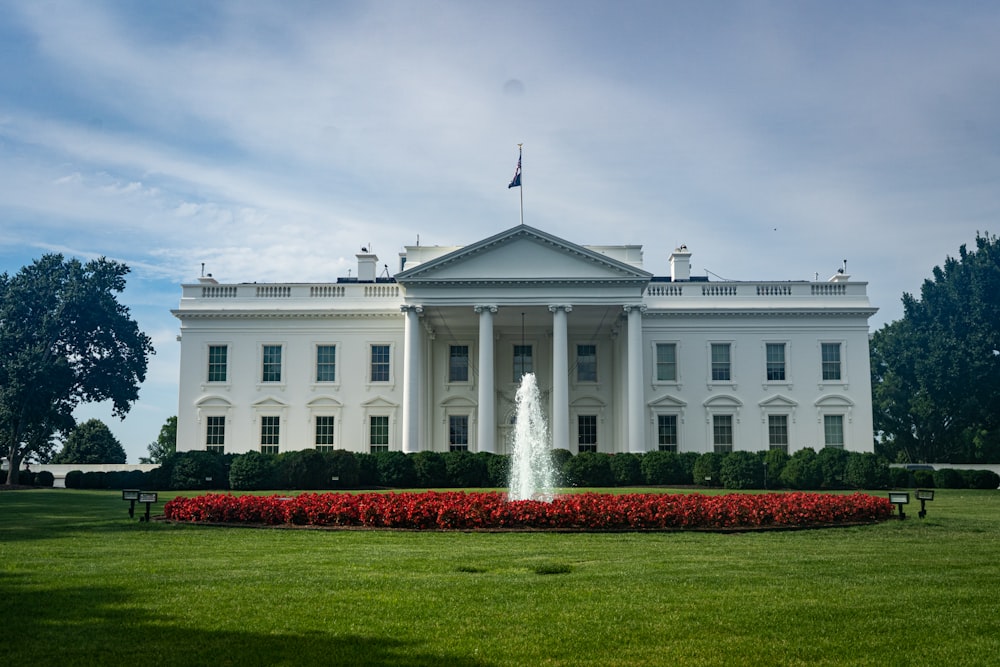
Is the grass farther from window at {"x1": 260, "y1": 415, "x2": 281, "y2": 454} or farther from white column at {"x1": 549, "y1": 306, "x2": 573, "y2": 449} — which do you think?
window at {"x1": 260, "y1": 415, "x2": 281, "y2": 454}

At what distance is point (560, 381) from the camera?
135 feet

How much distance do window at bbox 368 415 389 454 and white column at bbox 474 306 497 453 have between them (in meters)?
6.07

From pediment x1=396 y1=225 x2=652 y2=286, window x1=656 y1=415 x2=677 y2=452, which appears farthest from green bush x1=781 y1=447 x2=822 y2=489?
pediment x1=396 y1=225 x2=652 y2=286

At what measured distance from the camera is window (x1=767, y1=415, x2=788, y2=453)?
44844mm

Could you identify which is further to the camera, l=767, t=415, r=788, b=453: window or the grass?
l=767, t=415, r=788, b=453: window

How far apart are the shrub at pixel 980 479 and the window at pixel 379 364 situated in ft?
87.3

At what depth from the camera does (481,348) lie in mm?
41625

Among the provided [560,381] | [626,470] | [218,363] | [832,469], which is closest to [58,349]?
[218,363]

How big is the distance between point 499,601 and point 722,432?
120ft

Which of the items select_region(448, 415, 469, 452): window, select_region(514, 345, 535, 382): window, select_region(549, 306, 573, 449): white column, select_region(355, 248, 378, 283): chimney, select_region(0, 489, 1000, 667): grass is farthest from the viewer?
select_region(355, 248, 378, 283): chimney

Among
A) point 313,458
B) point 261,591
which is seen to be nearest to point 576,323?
point 313,458

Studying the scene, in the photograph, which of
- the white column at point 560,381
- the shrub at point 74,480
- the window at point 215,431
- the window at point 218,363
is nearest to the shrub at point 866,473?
the white column at point 560,381

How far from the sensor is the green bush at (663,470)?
37719 mm

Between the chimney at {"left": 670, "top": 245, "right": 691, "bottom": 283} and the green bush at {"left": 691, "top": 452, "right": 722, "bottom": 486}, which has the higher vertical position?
the chimney at {"left": 670, "top": 245, "right": 691, "bottom": 283}
